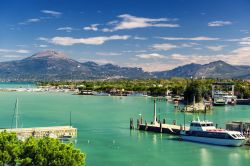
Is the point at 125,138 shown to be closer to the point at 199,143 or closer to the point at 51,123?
the point at 199,143

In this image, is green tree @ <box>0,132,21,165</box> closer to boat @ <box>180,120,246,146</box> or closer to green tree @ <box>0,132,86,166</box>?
green tree @ <box>0,132,86,166</box>

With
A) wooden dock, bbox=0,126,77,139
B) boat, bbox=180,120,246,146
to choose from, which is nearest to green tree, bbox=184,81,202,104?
boat, bbox=180,120,246,146

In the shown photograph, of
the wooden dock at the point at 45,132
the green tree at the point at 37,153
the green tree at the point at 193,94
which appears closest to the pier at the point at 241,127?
the wooden dock at the point at 45,132

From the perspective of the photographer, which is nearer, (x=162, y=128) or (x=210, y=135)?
(x=210, y=135)

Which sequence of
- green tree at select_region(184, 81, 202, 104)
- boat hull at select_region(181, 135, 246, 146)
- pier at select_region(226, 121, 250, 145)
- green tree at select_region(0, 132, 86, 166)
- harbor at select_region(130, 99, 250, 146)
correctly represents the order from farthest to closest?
1. green tree at select_region(184, 81, 202, 104)
2. pier at select_region(226, 121, 250, 145)
3. harbor at select_region(130, 99, 250, 146)
4. boat hull at select_region(181, 135, 246, 146)
5. green tree at select_region(0, 132, 86, 166)

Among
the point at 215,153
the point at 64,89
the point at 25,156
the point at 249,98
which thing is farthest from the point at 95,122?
the point at 64,89

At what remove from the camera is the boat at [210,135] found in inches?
1633

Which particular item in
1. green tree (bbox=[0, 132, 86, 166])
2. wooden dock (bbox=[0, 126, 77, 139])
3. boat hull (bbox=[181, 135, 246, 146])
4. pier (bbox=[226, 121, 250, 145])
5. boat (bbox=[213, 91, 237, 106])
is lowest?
boat hull (bbox=[181, 135, 246, 146])

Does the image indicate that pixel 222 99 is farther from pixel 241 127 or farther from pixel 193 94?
pixel 241 127

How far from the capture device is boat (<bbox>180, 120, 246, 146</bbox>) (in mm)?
41469

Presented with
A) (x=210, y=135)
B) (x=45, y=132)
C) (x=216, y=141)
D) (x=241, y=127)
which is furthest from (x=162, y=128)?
(x=45, y=132)

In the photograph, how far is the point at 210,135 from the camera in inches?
1695

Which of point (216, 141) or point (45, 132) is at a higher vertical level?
point (45, 132)

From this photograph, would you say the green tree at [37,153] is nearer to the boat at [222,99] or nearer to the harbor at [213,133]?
the harbor at [213,133]
